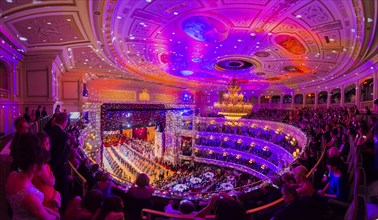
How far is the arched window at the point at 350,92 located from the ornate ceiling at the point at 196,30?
254 inches

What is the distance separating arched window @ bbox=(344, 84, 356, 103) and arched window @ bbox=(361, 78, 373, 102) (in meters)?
2.54

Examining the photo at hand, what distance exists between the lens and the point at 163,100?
2228cm

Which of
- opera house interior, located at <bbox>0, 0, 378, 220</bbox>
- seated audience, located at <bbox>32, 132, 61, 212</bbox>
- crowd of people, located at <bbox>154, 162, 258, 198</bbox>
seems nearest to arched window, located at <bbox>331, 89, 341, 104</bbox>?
opera house interior, located at <bbox>0, 0, 378, 220</bbox>

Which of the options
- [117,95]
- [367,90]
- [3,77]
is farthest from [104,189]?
[367,90]

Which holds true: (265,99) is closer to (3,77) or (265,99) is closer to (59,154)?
(3,77)

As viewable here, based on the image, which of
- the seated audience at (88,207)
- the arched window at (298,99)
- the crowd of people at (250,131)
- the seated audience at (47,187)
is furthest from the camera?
the arched window at (298,99)

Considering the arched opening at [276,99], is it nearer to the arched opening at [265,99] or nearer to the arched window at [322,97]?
the arched opening at [265,99]

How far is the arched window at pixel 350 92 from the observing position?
54.6 ft

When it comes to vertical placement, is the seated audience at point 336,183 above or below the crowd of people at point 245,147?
above

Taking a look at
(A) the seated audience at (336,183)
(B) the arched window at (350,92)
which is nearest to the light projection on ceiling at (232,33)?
(A) the seated audience at (336,183)

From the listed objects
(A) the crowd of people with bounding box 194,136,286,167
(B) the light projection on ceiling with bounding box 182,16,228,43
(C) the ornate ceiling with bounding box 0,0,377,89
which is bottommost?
(A) the crowd of people with bounding box 194,136,286,167

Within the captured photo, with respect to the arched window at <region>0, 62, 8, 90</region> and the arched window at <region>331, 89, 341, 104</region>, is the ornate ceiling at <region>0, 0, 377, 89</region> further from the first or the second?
the arched window at <region>331, 89, 341, 104</region>

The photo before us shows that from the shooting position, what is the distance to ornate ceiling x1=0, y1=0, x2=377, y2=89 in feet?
18.1

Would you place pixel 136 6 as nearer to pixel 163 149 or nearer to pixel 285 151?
pixel 285 151
